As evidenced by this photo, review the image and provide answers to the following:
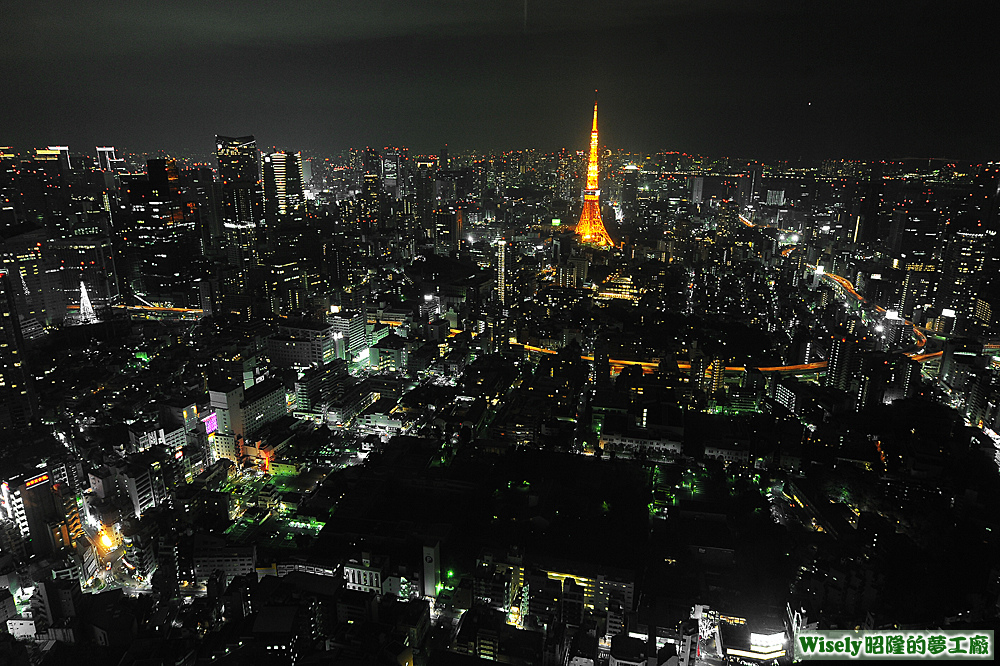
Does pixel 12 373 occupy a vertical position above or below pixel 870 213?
below

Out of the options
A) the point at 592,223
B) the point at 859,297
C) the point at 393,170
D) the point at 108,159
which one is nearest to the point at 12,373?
the point at 108,159

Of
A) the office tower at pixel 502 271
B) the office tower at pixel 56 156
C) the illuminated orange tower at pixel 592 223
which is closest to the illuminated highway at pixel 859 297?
the illuminated orange tower at pixel 592 223

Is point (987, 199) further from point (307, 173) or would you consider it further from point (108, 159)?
point (307, 173)

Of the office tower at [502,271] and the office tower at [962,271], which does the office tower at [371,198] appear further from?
the office tower at [962,271]

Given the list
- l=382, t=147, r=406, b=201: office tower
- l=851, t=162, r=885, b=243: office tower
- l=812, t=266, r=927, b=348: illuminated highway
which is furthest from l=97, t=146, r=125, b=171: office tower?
l=851, t=162, r=885, b=243: office tower

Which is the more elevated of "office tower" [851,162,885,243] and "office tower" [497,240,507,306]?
"office tower" [851,162,885,243]

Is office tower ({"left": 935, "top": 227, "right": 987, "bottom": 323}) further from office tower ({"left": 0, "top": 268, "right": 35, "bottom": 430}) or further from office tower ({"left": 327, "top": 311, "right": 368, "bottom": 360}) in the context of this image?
office tower ({"left": 0, "top": 268, "right": 35, "bottom": 430})
